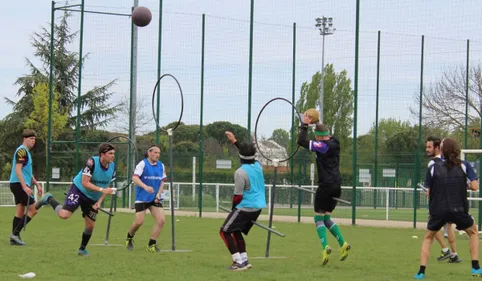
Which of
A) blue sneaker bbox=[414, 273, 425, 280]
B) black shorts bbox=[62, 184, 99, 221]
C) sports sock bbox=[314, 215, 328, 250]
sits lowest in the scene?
blue sneaker bbox=[414, 273, 425, 280]

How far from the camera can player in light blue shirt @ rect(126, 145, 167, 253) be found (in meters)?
15.0

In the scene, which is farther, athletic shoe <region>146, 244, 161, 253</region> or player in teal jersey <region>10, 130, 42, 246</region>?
player in teal jersey <region>10, 130, 42, 246</region>

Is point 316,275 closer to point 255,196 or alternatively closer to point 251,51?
point 255,196

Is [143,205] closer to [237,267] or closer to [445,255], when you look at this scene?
[237,267]

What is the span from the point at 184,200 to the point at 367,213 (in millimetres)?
7168

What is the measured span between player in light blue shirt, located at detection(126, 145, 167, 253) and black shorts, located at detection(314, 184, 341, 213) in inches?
138

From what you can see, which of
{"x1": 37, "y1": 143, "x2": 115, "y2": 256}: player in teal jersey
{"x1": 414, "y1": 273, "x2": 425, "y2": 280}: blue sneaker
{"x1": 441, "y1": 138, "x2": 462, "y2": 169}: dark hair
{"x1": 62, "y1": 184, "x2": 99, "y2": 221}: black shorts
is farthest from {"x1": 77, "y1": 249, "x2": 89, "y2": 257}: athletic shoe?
{"x1": 441, "y1": 138, "x2": 462, "y2": 169}: dark hair

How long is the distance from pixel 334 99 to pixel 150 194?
19.7 m

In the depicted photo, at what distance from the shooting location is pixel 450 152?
11406 millimetres

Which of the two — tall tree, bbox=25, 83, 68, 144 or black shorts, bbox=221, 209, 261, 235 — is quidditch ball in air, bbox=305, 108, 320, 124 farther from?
tall tree, bbox=25, 83, 68, 144

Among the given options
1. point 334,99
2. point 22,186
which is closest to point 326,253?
point 22,186

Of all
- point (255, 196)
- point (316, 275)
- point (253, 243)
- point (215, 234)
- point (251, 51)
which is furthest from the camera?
point (251, 51)

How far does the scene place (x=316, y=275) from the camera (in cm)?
1142

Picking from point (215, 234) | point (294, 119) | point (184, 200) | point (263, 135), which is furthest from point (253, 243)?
point (184, 200)
